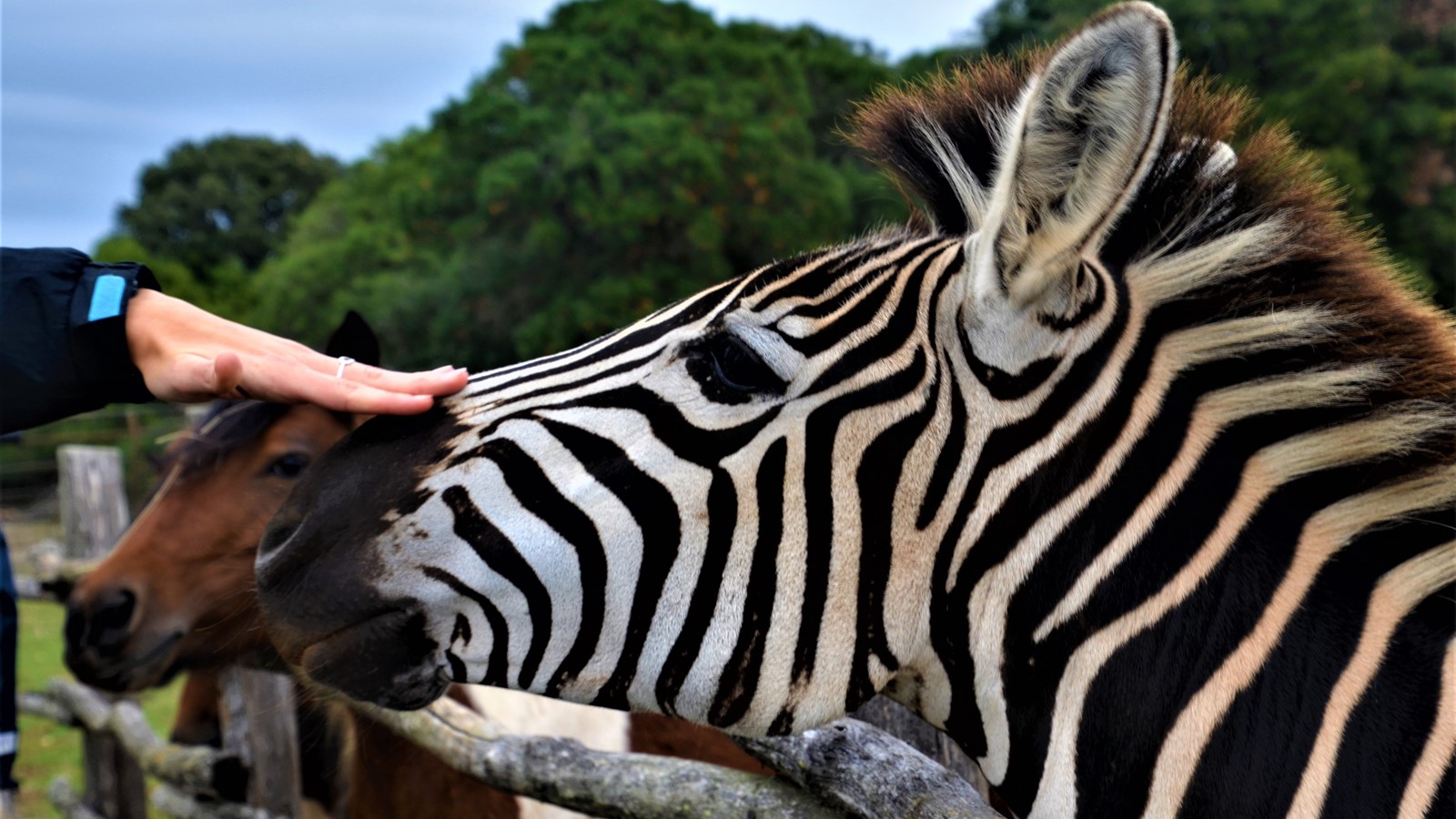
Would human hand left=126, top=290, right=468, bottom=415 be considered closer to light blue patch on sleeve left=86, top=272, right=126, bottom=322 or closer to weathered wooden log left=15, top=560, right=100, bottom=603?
light blue patch on sleeve left=86, top=272, right=126, bottom=322

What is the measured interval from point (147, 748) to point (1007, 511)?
5.21 metres

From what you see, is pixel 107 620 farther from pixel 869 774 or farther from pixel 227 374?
pixel 869 774

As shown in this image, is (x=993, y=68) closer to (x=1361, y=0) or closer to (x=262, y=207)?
(x=1361, y=0)

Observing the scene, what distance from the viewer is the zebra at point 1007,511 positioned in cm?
149

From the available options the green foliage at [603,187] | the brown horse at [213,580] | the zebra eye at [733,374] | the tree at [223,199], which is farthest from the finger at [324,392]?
the tree at [223,199]

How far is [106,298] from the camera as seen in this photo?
184 centimetres

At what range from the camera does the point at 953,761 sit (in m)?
2.34

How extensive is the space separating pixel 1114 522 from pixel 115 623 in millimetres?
3596

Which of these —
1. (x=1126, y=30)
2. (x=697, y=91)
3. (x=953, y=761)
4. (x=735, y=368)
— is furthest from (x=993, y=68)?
(x=697, y=91)

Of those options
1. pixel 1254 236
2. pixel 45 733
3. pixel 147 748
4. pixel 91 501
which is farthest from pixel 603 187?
pixel 1254 236

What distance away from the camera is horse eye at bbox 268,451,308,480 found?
368 centimetres

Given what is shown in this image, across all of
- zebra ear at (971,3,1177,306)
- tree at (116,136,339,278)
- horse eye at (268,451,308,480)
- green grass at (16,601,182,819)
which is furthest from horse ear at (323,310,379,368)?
tree at (116,136,339,278)

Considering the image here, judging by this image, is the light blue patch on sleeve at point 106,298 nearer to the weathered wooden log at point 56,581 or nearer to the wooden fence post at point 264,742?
the wooden fence post at point 264,742

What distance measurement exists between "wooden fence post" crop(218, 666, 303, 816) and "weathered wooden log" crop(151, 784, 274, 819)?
0.13 feet
